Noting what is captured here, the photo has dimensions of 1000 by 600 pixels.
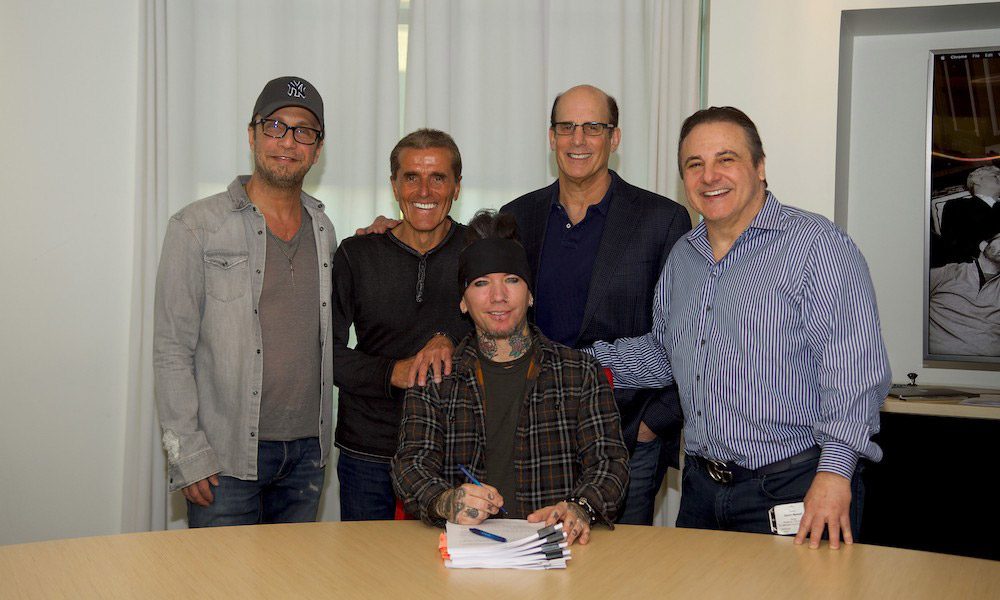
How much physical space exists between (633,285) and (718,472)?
721mm

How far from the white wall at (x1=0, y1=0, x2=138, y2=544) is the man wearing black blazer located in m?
2.22

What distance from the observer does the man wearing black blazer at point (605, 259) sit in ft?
9.16

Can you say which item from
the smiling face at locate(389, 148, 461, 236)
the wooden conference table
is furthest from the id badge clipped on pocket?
the smiling face at locate(389, 148, 461, 236)

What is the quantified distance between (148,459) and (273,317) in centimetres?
159

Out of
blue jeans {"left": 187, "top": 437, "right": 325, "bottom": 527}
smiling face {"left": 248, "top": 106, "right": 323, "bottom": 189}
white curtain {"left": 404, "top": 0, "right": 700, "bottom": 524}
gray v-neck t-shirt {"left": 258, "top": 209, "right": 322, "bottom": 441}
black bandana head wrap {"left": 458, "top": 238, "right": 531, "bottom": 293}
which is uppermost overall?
white curtain {"left": 404, "top": 0, "right": 700, "bottom": 524}

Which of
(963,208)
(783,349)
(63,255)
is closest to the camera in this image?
(783,349)

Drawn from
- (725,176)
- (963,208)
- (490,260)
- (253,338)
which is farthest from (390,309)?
(963,208)

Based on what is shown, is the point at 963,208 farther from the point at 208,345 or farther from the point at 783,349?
the point at 208,345

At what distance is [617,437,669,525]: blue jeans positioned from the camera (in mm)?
2791

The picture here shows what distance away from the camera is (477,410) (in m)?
2.36

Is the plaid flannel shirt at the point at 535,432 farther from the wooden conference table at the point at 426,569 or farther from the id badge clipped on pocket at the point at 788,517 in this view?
the id badge clipped on pocket at the point at 788,517

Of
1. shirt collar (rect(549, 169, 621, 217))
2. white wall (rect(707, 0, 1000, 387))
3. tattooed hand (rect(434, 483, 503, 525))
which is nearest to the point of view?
tattooed hand (rect(434, 483, 503, 525))

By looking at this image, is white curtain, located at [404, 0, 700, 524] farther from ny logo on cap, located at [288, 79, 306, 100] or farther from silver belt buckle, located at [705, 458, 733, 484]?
silver belt buckle, located at [705, 458, 733, 484]

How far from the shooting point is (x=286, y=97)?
2.83 metres
